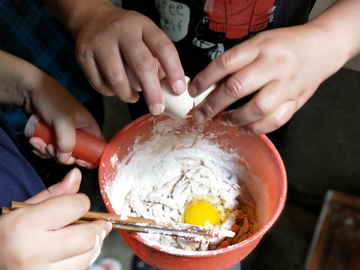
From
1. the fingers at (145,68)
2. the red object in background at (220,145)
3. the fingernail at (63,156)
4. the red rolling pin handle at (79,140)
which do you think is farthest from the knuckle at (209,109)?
the fingernail at (63,156)

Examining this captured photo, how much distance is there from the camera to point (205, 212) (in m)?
0.86

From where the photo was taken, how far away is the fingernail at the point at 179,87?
656mm

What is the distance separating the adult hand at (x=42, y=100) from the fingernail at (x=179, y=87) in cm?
33

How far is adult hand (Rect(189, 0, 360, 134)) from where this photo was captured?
621 millimetres

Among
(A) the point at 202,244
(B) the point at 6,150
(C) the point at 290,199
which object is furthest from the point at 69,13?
(C) the point at 290,199

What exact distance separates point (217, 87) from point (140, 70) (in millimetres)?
182

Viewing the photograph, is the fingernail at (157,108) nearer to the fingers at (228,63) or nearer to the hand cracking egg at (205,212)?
the fingers at (228,63)

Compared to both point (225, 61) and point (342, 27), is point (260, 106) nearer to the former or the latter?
point (225, 61)

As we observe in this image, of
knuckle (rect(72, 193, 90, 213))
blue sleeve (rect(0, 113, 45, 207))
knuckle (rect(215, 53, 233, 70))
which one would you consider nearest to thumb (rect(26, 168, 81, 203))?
knuckle (rect(72, 193, 90, 213))

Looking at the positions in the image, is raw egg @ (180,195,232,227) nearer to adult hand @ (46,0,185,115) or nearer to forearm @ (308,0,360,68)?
adult hand @ (46,0,185,115)

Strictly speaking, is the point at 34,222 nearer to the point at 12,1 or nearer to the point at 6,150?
the point at 6,150

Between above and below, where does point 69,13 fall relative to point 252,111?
above

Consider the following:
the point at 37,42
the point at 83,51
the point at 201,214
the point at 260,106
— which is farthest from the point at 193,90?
the point at 37,42

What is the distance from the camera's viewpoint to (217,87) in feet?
2.26
